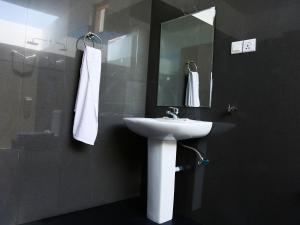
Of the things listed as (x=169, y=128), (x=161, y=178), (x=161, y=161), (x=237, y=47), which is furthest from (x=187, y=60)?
(x=161, y=178)

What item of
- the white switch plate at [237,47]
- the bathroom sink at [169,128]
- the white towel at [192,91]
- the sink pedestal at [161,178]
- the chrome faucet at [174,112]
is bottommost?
the sink pedestal at [161,178]

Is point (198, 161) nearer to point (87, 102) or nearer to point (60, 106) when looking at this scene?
point (87, 102)

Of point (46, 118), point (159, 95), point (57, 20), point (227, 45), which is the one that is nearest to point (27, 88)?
point (46, 118)

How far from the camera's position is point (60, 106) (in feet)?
5.92

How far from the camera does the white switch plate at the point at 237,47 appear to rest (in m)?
1.67

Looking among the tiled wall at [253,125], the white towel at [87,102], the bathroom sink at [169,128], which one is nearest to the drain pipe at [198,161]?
the tiled wall at [253,125]

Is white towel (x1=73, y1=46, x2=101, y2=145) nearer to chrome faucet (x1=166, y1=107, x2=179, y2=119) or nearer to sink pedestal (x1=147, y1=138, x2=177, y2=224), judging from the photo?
sink pedestal (x1=147, y1=138, x2=177, y2=224)

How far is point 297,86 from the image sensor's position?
143 cm

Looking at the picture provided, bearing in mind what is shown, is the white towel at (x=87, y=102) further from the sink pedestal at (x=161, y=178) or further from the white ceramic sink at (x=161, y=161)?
the sink pedestal at (x=161, y=178)

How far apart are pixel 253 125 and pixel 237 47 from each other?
0.55 metres

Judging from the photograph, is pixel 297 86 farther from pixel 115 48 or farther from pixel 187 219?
pixel 115 48

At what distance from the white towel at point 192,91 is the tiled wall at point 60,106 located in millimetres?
502

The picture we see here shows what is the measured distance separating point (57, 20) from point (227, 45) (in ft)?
4.10

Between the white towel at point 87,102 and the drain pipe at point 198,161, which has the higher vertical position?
the white towel at point 87,102
